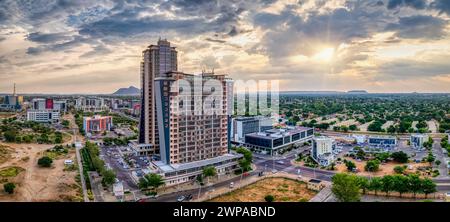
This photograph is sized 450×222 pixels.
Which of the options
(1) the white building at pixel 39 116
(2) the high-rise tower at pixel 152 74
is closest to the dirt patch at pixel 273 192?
(2) the high-rise tower at pixel 152 74

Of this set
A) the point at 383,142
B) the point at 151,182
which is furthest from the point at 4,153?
the point at 383,142

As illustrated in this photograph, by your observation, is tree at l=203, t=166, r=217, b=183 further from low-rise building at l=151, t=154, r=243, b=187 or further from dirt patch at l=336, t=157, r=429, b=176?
dirt patch at l=336, t=157, r=429, b=176

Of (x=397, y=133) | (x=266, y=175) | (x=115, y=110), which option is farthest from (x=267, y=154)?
(x=115, y=110)

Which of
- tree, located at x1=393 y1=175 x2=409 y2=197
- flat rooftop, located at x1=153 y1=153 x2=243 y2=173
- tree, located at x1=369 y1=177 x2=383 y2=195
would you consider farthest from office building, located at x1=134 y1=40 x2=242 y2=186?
tree, located at x1=393 y1=175 x2=409 y2=197

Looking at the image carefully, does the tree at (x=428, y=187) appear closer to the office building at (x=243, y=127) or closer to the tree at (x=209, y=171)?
the tree at (x=209, y=171)
